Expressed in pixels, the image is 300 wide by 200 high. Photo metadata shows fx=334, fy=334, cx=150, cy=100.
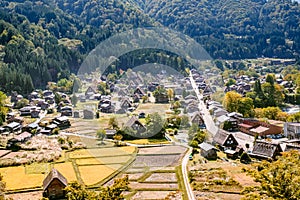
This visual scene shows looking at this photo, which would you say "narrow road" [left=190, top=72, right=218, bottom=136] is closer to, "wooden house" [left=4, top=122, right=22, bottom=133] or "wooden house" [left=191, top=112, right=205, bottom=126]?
"wooden house" [left=191, top=112, right=205, bottom=126]

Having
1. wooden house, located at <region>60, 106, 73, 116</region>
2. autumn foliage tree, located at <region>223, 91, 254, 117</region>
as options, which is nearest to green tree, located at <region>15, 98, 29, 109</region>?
wooden house, located at <region>60, 106, 73, 116</region>

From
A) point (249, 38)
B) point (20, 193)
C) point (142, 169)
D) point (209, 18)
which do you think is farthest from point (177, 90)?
point (209, 18)

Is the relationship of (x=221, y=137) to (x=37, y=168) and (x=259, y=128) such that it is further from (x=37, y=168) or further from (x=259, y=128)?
(x=37, y=168)

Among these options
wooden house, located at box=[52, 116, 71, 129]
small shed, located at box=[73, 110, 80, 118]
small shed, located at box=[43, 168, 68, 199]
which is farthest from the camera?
small shed, located at box=[73, 110, 80, 118]

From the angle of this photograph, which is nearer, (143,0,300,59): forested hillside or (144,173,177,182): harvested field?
(144,173,177,182): harvested field

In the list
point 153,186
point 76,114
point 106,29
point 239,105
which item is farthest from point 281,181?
point 106,29

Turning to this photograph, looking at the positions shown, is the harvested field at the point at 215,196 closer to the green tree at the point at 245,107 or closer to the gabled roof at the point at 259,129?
the gabled roof at the point at 259,129
